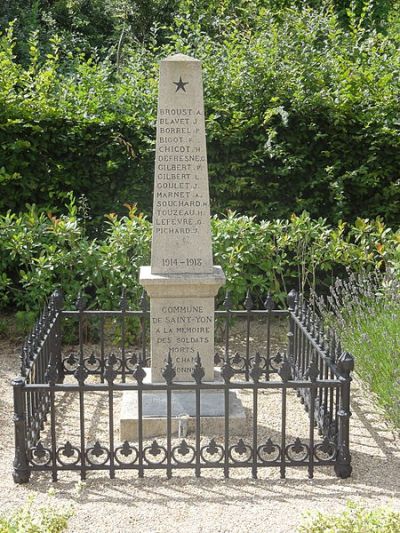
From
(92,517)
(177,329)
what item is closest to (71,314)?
(177,329)

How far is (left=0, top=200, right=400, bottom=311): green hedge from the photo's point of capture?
23.5 feet

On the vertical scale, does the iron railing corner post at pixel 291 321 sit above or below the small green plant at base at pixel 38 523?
above

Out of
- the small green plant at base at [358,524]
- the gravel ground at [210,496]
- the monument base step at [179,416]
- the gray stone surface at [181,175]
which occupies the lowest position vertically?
the gravel ground at [210,496]

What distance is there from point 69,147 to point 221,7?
5.45 meters

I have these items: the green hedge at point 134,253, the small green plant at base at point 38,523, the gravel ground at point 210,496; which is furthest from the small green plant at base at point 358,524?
the green hedge at point 134,253

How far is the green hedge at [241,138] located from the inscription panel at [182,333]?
328cm

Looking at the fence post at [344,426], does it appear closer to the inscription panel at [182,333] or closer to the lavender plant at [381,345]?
the lavender plant at [381,345]

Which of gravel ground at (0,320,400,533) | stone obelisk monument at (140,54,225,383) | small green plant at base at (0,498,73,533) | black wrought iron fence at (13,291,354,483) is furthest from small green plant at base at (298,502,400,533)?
stone obelisk monument at (140,54,225,383)

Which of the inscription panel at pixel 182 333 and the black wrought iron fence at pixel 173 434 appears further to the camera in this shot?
the inscription panel at pixel 182 333

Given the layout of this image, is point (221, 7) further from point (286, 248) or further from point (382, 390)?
point (382, 390)

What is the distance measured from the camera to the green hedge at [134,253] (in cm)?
715

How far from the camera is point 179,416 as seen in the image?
478 cm

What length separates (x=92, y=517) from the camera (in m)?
3.85

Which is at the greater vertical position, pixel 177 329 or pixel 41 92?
pixel 41 92
